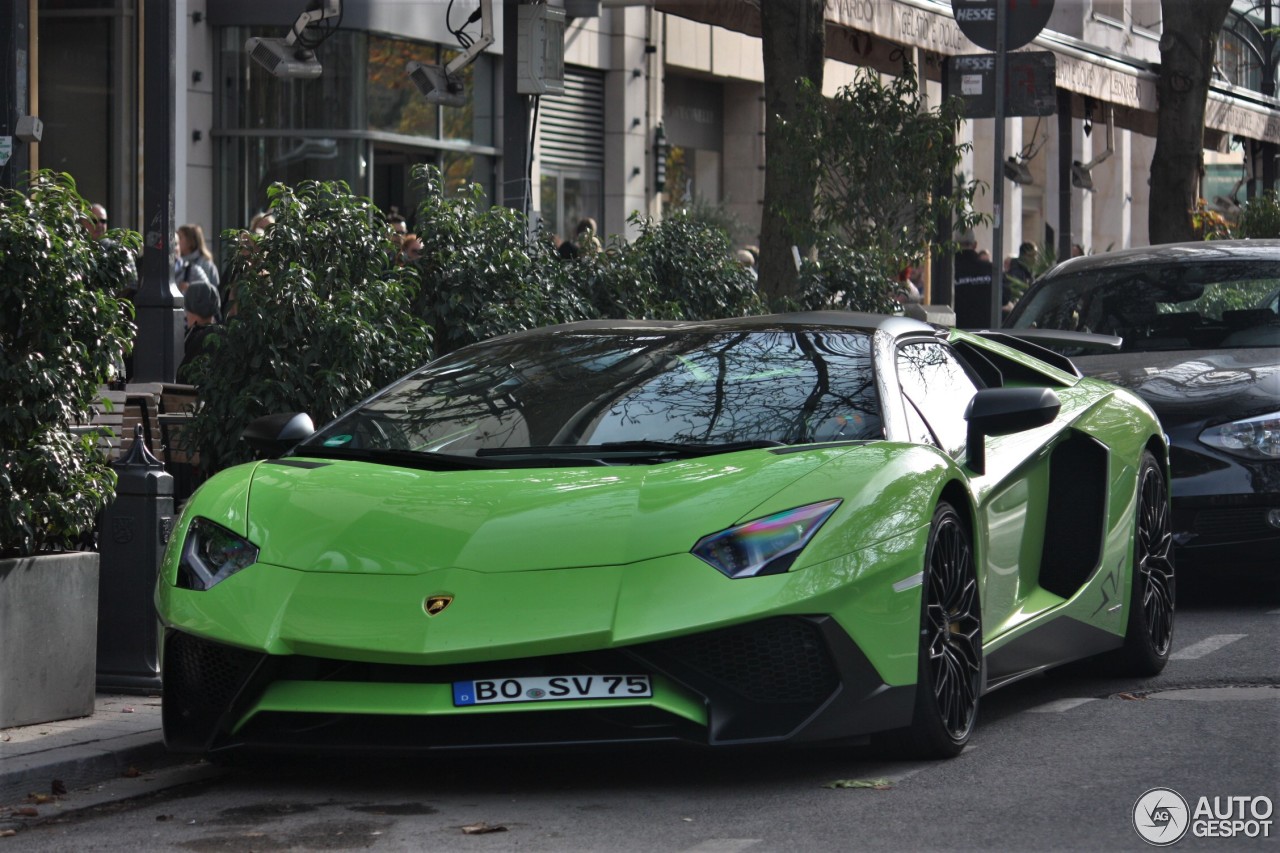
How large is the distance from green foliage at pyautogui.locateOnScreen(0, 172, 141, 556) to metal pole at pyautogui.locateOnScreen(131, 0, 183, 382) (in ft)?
26.6

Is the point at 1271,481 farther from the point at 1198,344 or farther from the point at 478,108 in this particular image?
the point at 478,108

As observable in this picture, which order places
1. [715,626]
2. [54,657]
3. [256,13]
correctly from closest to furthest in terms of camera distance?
1. [715,626]
2. [54,657]
3. [256,13]

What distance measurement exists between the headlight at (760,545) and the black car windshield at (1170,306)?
5865 mm

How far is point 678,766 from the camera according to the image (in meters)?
6.13

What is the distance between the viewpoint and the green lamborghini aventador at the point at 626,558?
5.54 m

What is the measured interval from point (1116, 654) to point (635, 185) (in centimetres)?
2224

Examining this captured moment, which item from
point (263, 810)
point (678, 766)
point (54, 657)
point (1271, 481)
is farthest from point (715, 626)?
point (1271, 481)

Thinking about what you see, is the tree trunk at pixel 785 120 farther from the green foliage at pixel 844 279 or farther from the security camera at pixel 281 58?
the security camera at pixel 281 58

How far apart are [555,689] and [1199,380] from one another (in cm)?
550


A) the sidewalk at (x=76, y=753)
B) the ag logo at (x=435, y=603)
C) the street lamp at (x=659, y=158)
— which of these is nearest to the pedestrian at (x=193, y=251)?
the sidewalk at (x=76, y=753)

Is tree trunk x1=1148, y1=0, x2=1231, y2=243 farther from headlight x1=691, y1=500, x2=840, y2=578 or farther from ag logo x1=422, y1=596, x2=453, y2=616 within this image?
ag logo x1=422, y1=596, x2=453, y2=616

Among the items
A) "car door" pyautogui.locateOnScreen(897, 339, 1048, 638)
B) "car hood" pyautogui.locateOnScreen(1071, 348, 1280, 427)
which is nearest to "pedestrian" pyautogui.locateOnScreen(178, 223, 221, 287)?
"car hood" pyautogui.locateOnScreen(1071, 348, 1280, 427)

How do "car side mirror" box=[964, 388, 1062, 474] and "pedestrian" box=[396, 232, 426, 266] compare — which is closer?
"car side mirror" box=[964, 388, 1062, 474]

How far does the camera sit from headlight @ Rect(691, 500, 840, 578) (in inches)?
221
